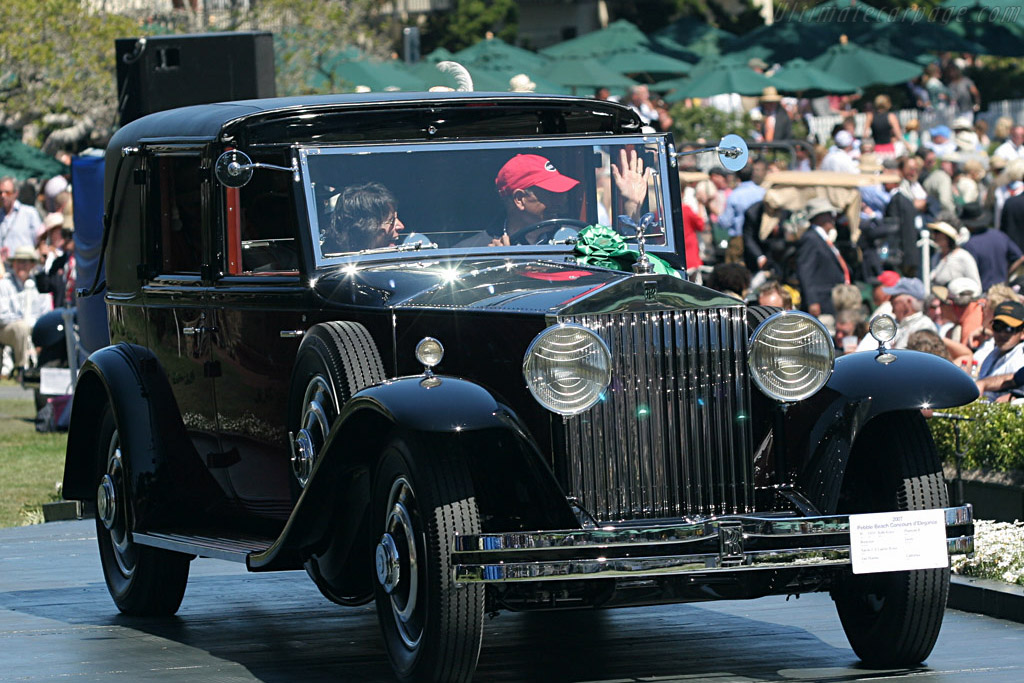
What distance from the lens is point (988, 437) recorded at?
8922mm

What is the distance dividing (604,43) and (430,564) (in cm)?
2589

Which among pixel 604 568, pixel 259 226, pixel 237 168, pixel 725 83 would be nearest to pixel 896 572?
pixel 604 568

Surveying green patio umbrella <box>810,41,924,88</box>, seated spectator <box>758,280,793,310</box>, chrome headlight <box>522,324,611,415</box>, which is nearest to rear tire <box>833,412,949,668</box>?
chrome headlight <box>522,324,611,415</box>

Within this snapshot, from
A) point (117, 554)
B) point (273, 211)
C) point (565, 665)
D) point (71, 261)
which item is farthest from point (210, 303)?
point (71, 261)

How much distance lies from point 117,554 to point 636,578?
331 cm

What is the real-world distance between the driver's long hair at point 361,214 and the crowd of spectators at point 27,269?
11.1 meters

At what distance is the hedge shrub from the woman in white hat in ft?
19.4

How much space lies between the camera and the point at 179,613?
8.28m

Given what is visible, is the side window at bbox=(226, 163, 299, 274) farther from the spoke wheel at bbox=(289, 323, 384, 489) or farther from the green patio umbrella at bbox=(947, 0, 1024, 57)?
the green patio umbrella at bbox=(947, 0, 1024, 57)

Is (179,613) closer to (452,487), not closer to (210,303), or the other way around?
(210,303)

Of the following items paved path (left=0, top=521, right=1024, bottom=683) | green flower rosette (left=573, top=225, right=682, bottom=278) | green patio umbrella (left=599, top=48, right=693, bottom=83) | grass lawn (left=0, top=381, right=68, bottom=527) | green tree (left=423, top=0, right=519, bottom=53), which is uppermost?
green tree (left=423, top=0, right=519, bottom=53)

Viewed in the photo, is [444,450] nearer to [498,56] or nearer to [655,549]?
[655,549]

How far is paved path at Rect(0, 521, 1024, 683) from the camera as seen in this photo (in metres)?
6.58

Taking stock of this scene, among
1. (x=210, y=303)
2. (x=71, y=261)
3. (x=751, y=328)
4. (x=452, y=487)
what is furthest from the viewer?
(x=71, y=261)
